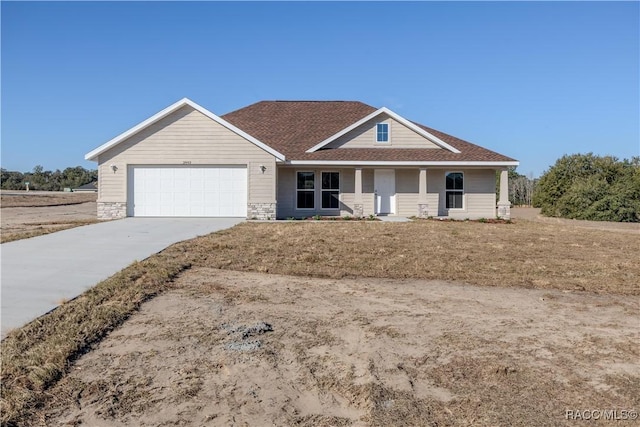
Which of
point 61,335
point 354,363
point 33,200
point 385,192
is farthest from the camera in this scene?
point 33,200

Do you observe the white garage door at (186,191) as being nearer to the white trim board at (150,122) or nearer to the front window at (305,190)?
the white trim board at (150,122)

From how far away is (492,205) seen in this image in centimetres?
2258

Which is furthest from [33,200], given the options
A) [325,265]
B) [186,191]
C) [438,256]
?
[438,256]

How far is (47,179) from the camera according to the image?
84.5 metres

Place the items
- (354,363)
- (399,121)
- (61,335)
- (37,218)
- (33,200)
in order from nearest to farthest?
(354,363) → (61,335) → (37,218) → (399,121) → (33,200)

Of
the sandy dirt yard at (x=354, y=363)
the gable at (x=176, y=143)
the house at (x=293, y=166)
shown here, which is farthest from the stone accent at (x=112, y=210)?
the sandy dirt yard at (x=354, y=363)

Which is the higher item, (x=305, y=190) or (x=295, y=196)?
(x=305, y=190)

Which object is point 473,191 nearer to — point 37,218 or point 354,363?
point 354,363

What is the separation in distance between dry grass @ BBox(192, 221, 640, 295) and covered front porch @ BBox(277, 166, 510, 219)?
684 centimetres

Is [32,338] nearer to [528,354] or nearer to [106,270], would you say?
[106,270]

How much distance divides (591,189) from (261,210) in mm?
19741

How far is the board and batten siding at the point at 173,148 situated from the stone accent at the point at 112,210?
204 millimetres

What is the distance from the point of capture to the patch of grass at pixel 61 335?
151 inches

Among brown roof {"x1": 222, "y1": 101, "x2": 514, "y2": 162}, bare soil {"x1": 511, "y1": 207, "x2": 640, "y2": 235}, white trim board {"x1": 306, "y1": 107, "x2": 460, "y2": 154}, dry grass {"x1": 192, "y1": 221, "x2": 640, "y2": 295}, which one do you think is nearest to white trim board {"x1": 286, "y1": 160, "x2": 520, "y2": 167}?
brown roof {"x1": 222, "y1": 101, "x2": 514, "y2": 162}
